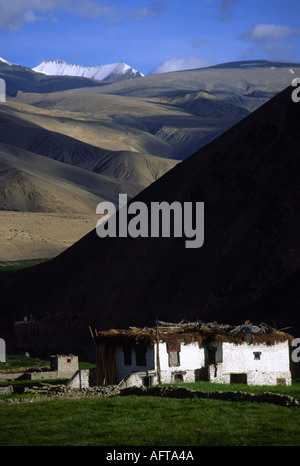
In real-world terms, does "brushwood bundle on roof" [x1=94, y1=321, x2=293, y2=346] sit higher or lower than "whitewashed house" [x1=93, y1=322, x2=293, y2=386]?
higher

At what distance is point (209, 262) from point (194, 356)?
81.9 feet

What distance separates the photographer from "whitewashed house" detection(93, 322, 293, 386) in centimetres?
3120

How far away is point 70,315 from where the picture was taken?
58062mm

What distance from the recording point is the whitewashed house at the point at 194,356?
3120 centimetres

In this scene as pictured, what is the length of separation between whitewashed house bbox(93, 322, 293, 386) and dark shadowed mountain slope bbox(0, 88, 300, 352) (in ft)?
42.3

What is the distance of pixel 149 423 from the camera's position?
20297mm

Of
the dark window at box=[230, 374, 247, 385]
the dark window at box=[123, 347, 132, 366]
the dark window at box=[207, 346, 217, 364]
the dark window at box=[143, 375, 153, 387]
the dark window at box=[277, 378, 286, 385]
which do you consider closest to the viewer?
the dark window at box=[143, 375, 153, 387]

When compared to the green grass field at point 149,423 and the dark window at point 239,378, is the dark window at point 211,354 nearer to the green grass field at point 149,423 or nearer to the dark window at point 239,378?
the dark window at point 239,378

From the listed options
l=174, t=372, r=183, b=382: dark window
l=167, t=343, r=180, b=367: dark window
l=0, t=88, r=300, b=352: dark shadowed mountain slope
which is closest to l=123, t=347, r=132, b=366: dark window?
l=167, t=343, r=180, b=367: dark window

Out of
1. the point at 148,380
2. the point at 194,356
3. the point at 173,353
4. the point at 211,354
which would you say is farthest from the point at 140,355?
the point at 211,354

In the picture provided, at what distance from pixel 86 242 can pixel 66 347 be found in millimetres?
14105

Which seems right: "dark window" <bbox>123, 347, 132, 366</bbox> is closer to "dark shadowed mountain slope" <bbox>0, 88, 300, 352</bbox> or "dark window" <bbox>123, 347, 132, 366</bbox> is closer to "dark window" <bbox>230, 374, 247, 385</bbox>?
"dark window" <bbox>230, 374, 247, 385</bbox>

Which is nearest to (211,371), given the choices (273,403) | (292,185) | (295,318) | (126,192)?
(273,403)

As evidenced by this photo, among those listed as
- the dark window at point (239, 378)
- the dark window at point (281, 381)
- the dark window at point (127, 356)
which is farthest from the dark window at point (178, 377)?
the dark window at point (281, 381)
